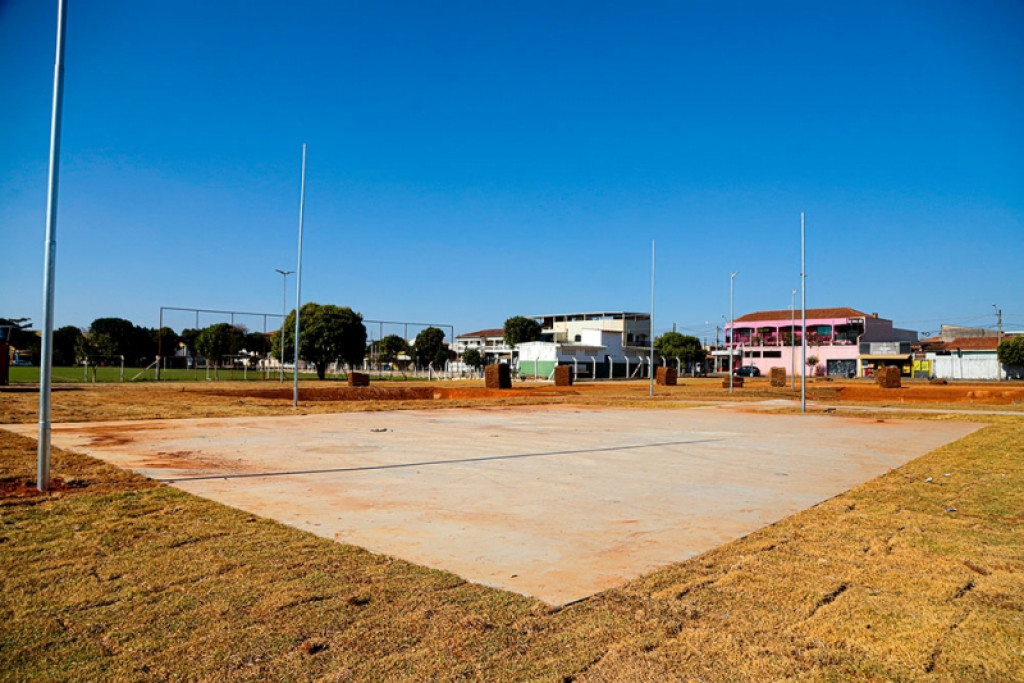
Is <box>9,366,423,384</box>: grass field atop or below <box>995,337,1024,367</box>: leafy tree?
below

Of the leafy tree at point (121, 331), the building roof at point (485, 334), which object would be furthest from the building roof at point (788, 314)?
the leafy tree at point (121, 331)

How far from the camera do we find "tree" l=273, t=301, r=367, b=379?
173ft

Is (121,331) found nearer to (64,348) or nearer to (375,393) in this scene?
(64,348)

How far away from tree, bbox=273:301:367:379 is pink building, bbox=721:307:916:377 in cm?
4770

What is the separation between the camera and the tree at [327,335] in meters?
52.7

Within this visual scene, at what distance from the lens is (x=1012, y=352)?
6975 centimetres

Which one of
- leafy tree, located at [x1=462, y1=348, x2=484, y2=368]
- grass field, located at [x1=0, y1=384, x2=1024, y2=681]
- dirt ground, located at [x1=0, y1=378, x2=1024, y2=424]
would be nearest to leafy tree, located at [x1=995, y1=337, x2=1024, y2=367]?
dirt ground, located at [x1=0, y1=378, x2=1024, y2=424]

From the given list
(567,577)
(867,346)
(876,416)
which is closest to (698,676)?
(567,577)

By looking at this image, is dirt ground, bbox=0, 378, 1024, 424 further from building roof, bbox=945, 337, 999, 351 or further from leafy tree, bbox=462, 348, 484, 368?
building roof, bbox=945, 337, 999, 351

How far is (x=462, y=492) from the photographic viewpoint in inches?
327

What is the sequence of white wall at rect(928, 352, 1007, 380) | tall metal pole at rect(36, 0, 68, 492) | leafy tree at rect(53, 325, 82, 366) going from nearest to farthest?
tall metal pole at rect(36, 0, 68, 492), white wall at rect(928, 352, 1007, 380), leafy tree at rect(53, 325, 82, 366)

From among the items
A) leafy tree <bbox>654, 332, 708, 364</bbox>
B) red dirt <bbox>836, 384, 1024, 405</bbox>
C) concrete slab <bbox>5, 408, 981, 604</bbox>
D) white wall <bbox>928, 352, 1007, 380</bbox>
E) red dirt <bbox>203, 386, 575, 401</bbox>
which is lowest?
concrete slab <bbox>5, 408, 981, 604</bbox>

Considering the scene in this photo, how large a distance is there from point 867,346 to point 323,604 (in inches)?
3755

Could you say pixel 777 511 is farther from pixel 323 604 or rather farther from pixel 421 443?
pixel 421 443
